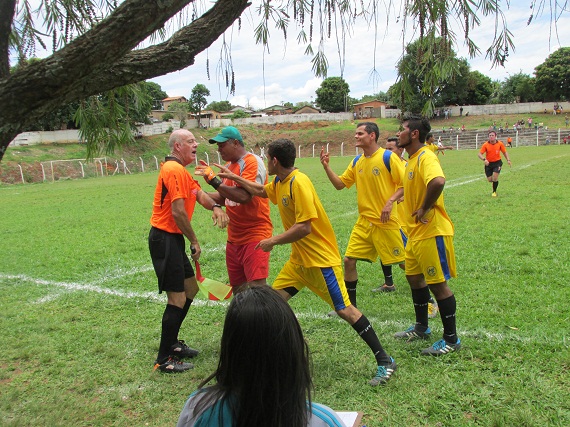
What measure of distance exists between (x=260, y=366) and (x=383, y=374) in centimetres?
249

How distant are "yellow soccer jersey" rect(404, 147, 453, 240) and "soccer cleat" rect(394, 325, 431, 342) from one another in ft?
3.04

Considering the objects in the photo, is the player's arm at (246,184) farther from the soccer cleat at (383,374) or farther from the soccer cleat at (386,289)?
the soccer cleat at (386,289)

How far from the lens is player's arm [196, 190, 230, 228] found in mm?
4484

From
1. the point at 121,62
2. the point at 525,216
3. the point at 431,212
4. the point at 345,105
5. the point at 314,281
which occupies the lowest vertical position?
the point at 525,216

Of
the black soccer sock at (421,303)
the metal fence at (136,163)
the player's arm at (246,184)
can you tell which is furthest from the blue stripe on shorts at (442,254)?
the metal fence at (136,163)

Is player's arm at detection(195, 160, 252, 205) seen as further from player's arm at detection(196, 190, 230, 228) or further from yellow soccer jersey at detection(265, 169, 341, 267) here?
yellow soccer jersey at detection(265, 169, 341, 267)

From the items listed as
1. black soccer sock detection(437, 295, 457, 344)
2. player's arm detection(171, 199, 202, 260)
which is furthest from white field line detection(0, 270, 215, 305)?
black soccer sock detection(437, 295, 457, 344)

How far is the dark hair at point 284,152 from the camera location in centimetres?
404

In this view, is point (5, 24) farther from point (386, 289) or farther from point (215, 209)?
point (386, 289)

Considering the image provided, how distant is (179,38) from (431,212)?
2589 millimetres

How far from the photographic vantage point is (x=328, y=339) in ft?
15.5

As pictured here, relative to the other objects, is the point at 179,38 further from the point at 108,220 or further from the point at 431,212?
the point at 108,220

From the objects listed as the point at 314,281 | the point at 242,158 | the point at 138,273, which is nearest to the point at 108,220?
the point at 138,273

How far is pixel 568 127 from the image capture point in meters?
51.2
